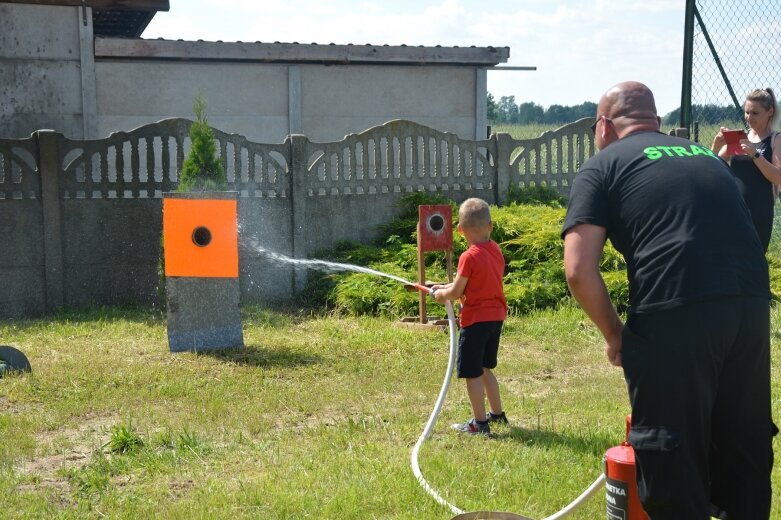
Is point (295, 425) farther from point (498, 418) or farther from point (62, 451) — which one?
point (62, 451)

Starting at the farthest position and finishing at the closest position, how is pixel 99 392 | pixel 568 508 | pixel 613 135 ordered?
pixel 99 392
pixel 568 508
pixel 613 135

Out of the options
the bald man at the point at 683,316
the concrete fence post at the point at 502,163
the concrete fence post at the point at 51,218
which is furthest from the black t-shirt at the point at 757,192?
the concrete fence post at the point at 51,218

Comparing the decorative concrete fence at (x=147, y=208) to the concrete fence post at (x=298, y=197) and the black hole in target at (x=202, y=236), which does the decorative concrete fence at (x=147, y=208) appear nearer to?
the concrete fence post at (x=298, y=197)

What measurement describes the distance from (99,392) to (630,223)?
4.75 metres

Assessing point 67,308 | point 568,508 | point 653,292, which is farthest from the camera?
point 67,308

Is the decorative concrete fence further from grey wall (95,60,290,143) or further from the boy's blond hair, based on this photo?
the boy's blond hair

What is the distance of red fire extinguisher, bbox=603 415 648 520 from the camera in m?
3.52

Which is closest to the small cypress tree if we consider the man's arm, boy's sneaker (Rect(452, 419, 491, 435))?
boy's sneaker (Rect(452, 419, 491, 435))

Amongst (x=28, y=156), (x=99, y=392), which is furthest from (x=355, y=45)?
(x=99, y=392)

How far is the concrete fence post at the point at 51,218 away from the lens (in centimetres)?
1070

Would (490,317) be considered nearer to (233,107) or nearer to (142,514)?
(142,514)

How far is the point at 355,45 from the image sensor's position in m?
15.4

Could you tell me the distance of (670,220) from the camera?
11.0ft

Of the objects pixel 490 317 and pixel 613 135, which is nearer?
pixel 613 135
